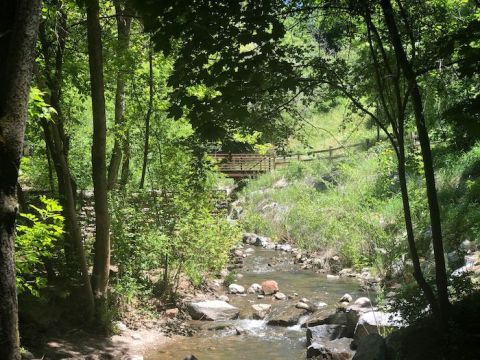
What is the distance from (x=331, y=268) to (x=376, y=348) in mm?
7744

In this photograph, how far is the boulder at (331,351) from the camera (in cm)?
661

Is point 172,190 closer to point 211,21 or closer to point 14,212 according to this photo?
point 211,21

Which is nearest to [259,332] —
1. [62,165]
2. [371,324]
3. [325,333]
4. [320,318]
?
[320,318]

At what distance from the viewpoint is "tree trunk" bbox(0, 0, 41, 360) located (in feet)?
6.48

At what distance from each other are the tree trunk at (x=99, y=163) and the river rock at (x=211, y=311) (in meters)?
2.17

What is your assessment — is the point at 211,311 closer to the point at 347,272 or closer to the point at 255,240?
the point at 347,272

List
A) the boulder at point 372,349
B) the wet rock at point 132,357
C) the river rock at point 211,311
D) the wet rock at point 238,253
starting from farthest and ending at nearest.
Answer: the wet rock at point 238,253, the river rock at point 211,311, the wet rock at point 132,357, the boulder at point 372,349

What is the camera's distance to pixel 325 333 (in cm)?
772

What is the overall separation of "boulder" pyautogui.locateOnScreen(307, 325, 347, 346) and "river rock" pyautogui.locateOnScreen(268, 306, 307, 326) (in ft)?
3.32

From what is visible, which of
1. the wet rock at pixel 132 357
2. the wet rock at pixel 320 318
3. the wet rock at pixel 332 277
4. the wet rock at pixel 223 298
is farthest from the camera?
the wet rock at pixel 332 277

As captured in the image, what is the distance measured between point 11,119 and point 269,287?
952cm

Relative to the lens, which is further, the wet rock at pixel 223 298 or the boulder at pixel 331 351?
the wet rock at pixel 223 298

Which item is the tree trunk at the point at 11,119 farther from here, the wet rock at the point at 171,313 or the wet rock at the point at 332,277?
the wet rock at the point at 332,277

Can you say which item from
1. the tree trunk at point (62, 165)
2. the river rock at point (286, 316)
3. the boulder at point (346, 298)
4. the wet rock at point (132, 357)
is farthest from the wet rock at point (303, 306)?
the tree trunk at point (62, 165)
